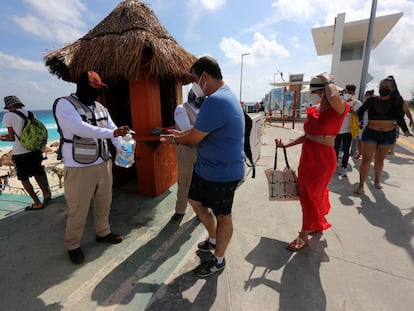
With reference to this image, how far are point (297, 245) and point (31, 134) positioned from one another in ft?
12.8

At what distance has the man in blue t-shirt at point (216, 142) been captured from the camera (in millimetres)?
1737

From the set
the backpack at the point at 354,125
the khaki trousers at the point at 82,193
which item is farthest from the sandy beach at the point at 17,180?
the backpack at the point at 354,125

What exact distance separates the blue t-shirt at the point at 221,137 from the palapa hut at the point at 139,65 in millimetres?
1727

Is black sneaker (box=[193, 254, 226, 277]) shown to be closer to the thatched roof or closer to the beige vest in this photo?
the beige vest

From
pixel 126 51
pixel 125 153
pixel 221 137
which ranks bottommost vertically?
pixel 125 153

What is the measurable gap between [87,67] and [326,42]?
2202 cm

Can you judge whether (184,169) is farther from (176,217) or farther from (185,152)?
(176,217)

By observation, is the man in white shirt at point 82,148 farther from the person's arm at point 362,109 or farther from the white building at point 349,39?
the white building at point 349,39

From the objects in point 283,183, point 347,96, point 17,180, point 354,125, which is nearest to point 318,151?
point 283,183

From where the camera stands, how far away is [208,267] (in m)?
2.18

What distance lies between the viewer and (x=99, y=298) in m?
1.91

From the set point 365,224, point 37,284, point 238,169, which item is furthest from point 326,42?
point 37,284

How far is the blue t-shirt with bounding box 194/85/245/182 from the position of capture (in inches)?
67.7

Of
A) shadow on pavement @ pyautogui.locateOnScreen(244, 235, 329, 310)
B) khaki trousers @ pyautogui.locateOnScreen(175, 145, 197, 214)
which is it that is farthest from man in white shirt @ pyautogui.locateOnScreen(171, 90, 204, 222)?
shadow on pavement @ pyautogui.locateOnScreen(244, 235, 329, 310)
